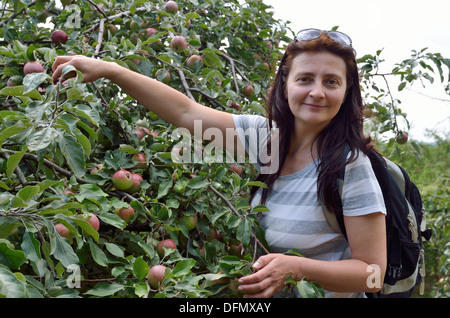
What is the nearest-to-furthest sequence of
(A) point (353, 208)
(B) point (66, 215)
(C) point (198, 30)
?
1. (B) point (66, 215)
2. (A) point (353, 208)
3. (C) point (198, 30)

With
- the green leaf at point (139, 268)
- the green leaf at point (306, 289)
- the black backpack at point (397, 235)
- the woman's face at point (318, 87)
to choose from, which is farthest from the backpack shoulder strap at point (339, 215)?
the green leaf at point (139, 268)

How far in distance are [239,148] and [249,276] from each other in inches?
21.5

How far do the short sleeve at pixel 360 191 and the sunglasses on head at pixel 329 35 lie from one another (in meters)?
0.31

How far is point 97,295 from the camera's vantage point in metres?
0.96

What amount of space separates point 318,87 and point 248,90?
79 centimetres

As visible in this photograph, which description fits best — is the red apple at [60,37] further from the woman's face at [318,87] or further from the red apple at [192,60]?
the woman's face at [318,87]

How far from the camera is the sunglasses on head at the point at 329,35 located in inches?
48.7

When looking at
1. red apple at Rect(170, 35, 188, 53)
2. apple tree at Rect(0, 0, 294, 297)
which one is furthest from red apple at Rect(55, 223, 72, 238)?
red apple at Rect(170, 35, 188, 53)

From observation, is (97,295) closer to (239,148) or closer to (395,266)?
(239,148)

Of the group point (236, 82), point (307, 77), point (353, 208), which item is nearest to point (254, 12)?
point (236, 82)

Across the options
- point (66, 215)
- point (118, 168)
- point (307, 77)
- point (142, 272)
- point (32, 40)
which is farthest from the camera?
point (32, 40)

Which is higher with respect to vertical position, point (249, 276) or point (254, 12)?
point (254, 12)

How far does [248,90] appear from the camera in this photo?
77.1 inches

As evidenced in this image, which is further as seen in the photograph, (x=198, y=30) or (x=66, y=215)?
(x=198, y=30)
